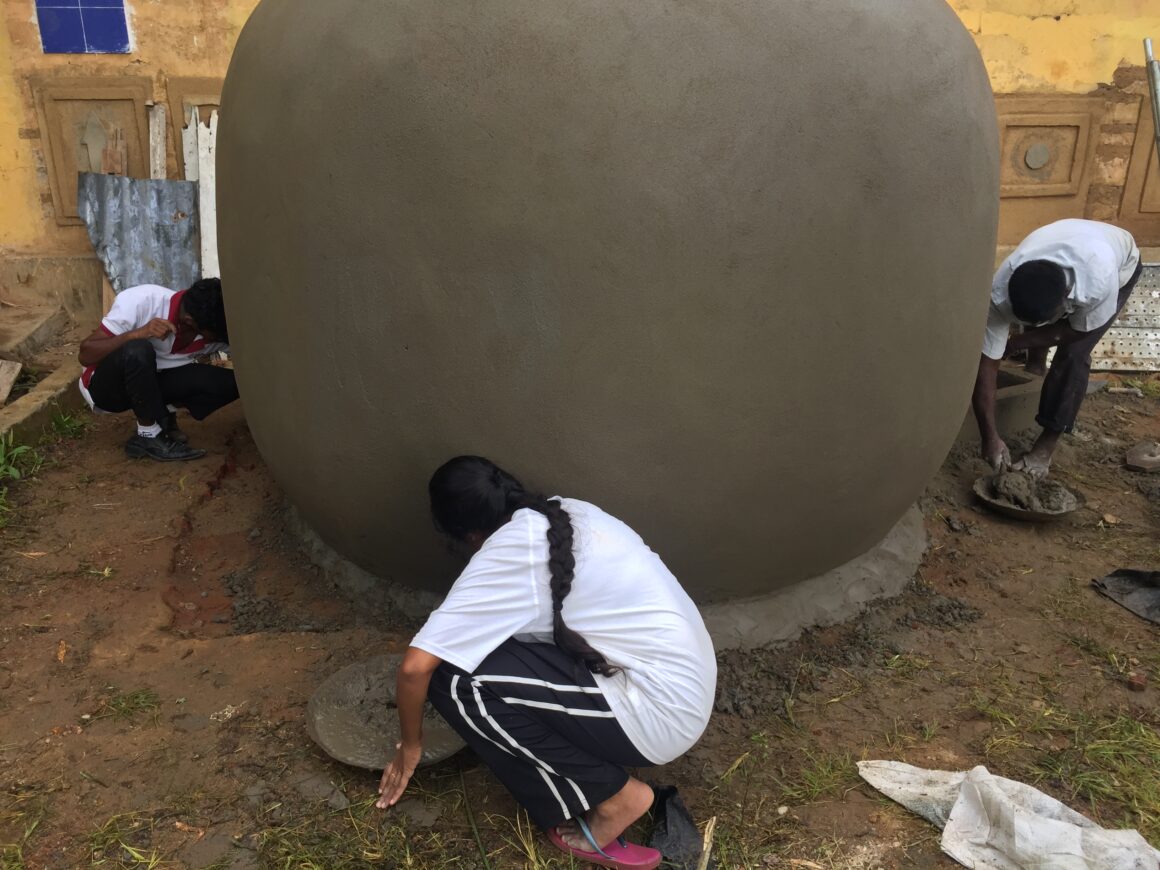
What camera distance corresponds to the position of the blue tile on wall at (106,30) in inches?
206

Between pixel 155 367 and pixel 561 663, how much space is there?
271 cm

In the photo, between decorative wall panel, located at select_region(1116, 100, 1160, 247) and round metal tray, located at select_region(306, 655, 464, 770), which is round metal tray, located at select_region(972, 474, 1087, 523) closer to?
round metal tray, located at select_region(306, 655, 464, 770)

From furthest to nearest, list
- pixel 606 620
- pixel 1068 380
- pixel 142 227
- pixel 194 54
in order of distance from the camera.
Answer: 1. pixel 142 227
2. pixel 194 54
3. pixel 1068 380
4. pixel 606 620

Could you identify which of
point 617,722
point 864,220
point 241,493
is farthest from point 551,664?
point 241,493

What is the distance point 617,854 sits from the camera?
1.89 meters

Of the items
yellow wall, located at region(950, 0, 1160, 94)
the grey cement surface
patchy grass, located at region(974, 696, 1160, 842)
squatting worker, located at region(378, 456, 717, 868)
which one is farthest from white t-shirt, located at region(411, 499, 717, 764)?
yellow wall, located at region(950, 0, 1160, 94)

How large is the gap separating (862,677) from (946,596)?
64 centimetres

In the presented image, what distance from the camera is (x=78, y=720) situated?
2.28 m

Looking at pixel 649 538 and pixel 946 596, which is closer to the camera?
pixel 649 538

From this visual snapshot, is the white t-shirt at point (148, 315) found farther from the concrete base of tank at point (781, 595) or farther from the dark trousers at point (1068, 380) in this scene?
the dark trousers at point (1068, 380)

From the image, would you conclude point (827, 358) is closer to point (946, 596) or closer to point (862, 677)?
point (862, 677)

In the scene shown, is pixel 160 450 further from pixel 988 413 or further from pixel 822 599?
pixel 988 413

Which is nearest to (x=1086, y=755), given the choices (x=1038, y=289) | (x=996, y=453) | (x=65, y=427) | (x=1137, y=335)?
(x=996, y=453)

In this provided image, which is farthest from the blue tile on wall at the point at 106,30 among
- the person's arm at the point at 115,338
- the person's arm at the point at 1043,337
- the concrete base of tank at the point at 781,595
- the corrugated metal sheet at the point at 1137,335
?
the corrugated metal sheet at the point at 1137,335
